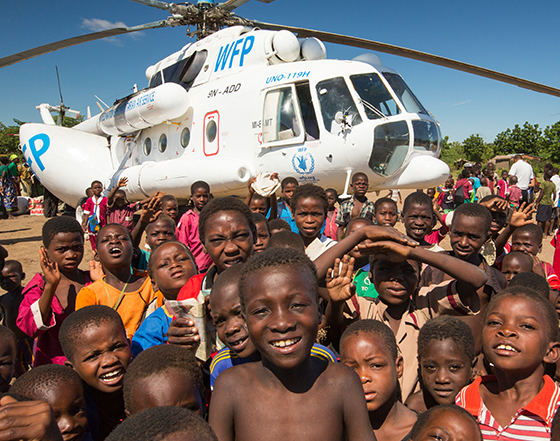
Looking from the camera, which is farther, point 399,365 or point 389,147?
point 389,147

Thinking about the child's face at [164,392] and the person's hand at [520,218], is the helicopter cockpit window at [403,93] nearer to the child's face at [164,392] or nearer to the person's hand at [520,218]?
the person's hand at [520,218]

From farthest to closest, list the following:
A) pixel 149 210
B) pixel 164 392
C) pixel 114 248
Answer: pixel 149 210 < pixel 114 248 < pixel 164 392

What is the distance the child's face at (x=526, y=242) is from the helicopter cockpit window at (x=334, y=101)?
2.98 metres

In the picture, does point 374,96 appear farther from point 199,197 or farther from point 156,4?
point 156,4

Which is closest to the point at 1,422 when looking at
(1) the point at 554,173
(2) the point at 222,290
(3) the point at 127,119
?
(2) the point at 222,290

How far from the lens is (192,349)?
5.71ft

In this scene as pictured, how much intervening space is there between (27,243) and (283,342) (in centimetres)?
1046

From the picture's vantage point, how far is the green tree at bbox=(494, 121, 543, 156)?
1512 inches

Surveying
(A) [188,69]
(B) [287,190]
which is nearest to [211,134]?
(A) [188,69]

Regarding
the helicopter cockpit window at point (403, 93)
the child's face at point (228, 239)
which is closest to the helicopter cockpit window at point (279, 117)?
the helicopter cockpit window at point (403, 93)

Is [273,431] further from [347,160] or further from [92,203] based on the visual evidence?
[92,203]

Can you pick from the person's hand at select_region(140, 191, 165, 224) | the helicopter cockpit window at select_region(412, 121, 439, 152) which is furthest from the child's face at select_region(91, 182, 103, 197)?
the helicopter cockpit window at select_region(412, 121, 439, 152)

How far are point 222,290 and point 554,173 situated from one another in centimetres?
Result: 1223

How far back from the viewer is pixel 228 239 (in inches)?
84.4
